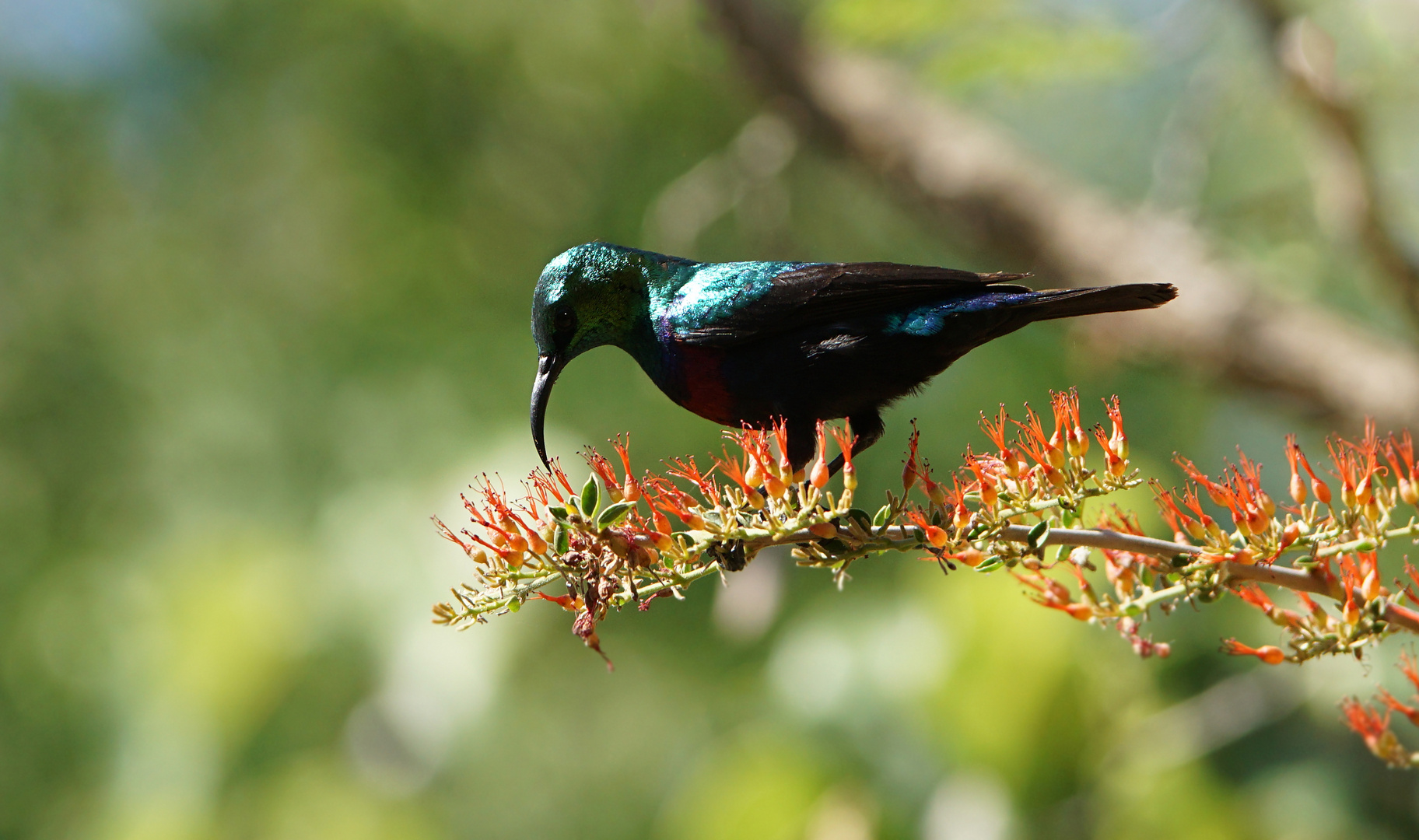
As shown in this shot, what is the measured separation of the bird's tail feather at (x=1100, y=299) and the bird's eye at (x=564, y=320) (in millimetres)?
1312

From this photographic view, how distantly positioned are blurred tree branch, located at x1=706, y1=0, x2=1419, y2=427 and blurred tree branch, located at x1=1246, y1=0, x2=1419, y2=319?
55 centimetres

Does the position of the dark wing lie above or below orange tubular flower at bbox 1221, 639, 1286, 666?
above

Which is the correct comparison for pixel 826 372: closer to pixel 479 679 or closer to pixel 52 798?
pixel 479 679

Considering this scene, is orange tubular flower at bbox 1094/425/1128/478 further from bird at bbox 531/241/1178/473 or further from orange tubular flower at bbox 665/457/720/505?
bird at bbox 531/241/1178/473

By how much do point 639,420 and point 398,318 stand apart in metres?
3.14

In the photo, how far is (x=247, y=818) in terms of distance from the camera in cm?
685

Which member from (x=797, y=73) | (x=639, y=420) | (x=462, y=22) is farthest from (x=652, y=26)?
(x=797, y=73)

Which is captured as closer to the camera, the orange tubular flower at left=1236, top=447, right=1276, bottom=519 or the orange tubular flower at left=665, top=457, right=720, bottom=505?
the orange tubular flower at left=1236, top=447, right=1276, bottom=519

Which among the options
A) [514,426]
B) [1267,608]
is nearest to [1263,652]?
[1267,608]

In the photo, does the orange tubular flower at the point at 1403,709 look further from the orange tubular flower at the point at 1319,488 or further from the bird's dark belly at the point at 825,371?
the bird's dark belly at the point at 825,371

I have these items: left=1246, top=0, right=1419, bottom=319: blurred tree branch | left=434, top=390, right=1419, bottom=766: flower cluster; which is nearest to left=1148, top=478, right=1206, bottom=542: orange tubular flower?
left=434, top=390, right=1419, bottom=766: flower cluster

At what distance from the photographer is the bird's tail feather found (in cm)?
292

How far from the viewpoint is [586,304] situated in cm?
359

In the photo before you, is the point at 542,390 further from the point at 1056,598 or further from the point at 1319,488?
the point at 1319,488
